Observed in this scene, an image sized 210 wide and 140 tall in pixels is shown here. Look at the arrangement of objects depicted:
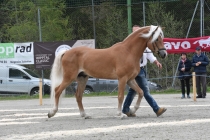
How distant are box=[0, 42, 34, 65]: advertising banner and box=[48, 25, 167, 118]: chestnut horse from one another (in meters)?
14.0

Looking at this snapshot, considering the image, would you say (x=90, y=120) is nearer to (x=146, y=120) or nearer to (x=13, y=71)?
(x=146, y=120)

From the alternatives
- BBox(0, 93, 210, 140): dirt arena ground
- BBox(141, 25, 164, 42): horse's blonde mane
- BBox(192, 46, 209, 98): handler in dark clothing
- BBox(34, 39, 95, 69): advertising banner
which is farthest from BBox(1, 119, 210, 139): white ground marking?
BBox(34, 39, 95, 69): advertising banner

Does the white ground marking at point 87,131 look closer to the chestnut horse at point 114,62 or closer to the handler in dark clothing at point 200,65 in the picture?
the chestnut horse at point 114,62

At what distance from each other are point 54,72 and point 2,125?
2.11 meters

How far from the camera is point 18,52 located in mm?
27047

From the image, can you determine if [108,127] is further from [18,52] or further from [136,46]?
[18,52]

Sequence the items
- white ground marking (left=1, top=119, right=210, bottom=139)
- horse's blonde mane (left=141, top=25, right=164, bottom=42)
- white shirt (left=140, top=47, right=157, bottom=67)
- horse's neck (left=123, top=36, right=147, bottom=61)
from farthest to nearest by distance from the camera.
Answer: white shirt (left=140, top=47, right=157, bottom=67) < horse's neck (left=123, top=36, right=147, bottom=61) < horse's blonde mane (left=141, top=25, right=164, bottom=42) < white ground marking (left=1, top=119, right=210, bottom=139)

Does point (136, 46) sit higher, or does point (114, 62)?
point (136, 46)

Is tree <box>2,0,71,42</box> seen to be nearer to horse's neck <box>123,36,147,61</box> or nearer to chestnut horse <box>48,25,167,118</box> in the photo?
chestnut horse <box>48,25,167,118</box>

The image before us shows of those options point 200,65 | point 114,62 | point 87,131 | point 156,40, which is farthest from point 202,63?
point 87,131

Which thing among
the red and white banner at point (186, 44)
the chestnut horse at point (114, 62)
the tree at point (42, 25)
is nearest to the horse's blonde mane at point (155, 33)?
the chestnut horse at point (114, 62)

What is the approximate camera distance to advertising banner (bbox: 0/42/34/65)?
88.5 feet

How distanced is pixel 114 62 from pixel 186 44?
14.4 meters

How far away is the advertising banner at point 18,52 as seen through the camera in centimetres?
2697
